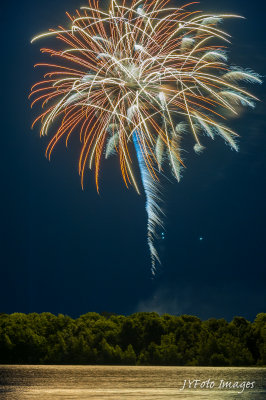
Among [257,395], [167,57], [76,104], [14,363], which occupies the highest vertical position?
[167,57]

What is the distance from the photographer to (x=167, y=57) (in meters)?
35.2

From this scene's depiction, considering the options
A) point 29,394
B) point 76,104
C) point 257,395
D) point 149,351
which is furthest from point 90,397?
point 149,351

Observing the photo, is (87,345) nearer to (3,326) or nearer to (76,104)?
(3,326)

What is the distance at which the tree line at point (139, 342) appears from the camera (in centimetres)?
6003

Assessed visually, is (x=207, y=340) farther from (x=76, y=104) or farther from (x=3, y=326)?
(x=76, y=104)

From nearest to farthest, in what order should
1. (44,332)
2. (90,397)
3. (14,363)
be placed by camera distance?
(90,397) → (14,363) → (44,332)

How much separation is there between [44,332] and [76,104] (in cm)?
3530

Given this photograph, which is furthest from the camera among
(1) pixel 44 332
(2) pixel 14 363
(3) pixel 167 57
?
(1) pixel 44 332

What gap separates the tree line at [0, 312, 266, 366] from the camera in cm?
6003

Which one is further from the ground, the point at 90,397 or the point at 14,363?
the point at 90,397

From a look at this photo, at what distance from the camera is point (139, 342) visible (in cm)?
6212

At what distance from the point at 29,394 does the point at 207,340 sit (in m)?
42.6

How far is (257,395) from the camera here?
20953 mm

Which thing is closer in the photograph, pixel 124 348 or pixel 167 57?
pixel 167 57
